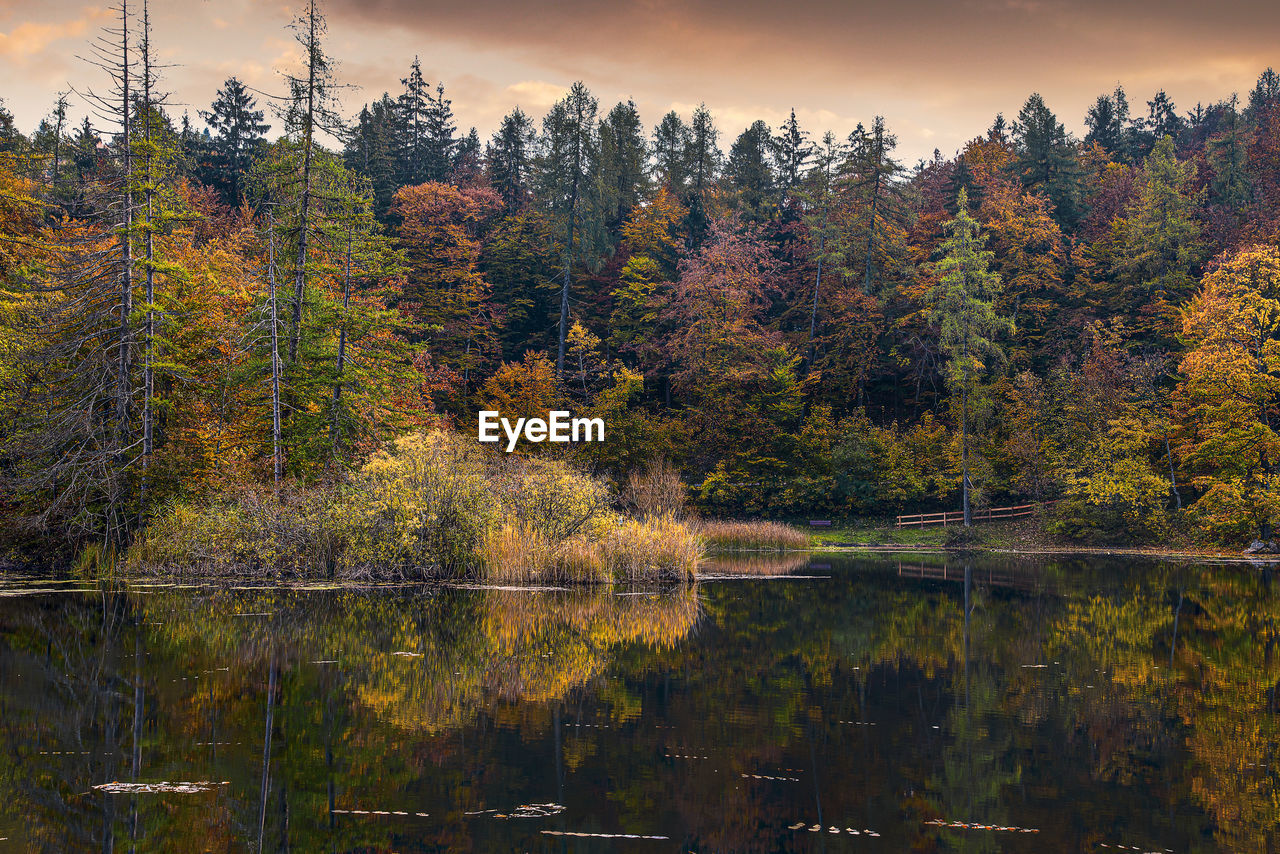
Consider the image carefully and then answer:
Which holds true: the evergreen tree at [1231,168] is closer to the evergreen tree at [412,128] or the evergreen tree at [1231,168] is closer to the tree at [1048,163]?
the tree at [1048,163]

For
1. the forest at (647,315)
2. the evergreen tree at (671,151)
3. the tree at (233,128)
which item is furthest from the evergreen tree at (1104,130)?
the tree at (233,128)

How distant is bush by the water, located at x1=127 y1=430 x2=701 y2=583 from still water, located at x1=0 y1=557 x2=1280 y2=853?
4.79m

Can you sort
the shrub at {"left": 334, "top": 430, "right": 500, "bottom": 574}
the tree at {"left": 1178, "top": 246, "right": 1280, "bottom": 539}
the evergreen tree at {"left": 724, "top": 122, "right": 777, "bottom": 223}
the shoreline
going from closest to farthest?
the shrub at {"left": 334, "top": 430, "right": 500, "bottom": 574}, the shoreline, the tree at {"left": 1178, "top": 246, "right": 1280, "bottom": 539}, the evergreen tree at {"left": 724, "top": 122, "right": 777, "bottom": 223}

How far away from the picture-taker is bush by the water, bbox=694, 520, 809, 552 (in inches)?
1618

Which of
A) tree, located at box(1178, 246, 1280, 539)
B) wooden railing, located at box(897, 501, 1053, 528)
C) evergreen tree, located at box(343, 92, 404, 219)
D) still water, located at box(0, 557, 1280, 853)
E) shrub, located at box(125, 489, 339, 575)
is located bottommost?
wooden railing, located at box(897, 501, 1053, 528)

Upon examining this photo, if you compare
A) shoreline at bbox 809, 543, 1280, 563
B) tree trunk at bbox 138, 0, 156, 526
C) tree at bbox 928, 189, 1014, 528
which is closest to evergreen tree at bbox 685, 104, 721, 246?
tree at bbox 928, 189, 1014, 528

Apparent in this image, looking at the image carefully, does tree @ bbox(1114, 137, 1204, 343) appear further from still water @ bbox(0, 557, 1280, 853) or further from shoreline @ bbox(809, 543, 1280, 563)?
still water @ bbox(0, 557, 1280, 853)

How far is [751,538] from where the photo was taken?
137ft

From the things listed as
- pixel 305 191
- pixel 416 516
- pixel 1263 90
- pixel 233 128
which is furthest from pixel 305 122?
pixel 1263 90

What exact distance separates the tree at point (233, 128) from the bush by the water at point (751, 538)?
5314 cm

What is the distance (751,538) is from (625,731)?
107 ft

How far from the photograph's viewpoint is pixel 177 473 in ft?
88.7

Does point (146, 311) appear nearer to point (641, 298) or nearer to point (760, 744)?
point (760, 744)

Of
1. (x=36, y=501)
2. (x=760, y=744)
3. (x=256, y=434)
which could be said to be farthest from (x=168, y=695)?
(x=256, y=434)
